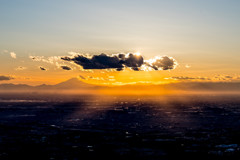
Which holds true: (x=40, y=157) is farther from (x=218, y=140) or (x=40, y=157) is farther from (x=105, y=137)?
(x=218, y=140)

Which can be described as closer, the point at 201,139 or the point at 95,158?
the point at 95,158

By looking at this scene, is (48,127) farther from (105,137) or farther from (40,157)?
(40,157)


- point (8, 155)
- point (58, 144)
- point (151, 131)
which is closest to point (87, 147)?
point (58, 144)

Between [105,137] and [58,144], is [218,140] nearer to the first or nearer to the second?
[105,137]

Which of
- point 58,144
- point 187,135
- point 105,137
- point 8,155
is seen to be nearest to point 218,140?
point 187,135

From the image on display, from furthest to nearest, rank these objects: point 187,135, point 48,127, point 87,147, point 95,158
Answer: point 48,127, point 187,135, point 87,147, point 95,158

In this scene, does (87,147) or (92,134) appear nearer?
(87,147)

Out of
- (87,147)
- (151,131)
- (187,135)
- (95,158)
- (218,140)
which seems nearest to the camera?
(95,158)

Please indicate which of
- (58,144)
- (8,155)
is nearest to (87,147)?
(58,144)
